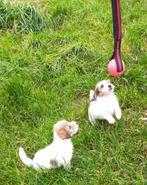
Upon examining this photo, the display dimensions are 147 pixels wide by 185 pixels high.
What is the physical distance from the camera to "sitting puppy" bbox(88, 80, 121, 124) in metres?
3.83

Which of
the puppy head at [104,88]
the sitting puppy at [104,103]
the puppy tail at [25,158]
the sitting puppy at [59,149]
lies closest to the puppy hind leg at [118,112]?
the sitting puppy at [104,103]

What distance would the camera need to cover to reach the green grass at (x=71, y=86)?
3.69m

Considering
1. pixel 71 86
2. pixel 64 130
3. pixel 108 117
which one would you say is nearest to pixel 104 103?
pixel 108 117

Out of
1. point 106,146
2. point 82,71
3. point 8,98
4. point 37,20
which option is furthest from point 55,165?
point 37,20

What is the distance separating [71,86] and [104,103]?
2.14 ft

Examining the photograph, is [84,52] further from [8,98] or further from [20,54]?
[8,98]

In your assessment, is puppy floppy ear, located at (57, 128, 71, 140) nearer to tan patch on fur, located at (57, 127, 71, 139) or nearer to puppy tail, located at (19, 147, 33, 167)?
tan patch on fur, located at (57, 127, 71, 139)

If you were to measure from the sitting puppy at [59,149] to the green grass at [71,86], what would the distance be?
0.09 meters

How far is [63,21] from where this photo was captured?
528 cm

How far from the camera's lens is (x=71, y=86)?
14.6 feet

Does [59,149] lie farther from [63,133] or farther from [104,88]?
[104,88]

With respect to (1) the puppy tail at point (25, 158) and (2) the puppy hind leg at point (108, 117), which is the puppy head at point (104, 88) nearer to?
(2) the puppy hind leg at point (108, 117)

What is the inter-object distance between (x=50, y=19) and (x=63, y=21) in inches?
5.0

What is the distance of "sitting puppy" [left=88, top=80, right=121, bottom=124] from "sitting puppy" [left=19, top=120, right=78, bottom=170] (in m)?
0.37
